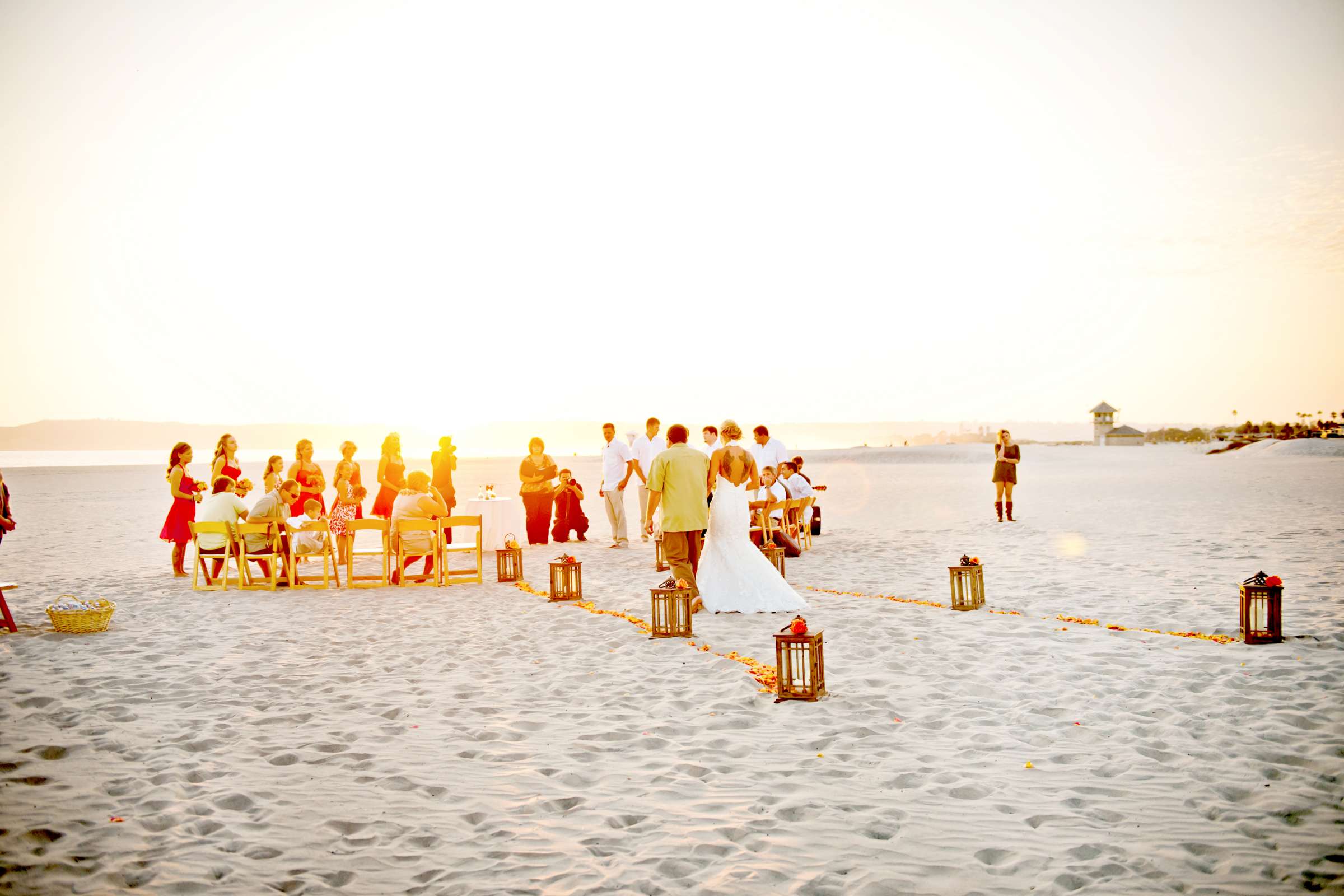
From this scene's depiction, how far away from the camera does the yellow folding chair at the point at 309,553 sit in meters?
10.6

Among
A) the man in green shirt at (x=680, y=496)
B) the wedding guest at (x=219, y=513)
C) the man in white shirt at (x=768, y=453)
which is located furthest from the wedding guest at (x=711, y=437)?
the wedding guest at (x=219, y=513)

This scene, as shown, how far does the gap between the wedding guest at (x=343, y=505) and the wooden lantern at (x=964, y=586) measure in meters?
7.61

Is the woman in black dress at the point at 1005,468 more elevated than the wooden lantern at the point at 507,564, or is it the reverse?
the woman in black dress at the point at 1005,468

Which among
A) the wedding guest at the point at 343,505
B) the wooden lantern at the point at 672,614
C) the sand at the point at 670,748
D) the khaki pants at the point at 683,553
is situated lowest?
the sand at the point at 670,748

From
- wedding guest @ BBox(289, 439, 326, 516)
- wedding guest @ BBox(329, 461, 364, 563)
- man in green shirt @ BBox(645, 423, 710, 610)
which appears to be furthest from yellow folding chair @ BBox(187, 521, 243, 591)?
man in green shirt @ BBox(645, 423, 710, 610)

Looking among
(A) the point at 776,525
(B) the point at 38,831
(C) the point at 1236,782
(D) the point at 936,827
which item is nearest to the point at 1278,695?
(C) the point at 1236,782

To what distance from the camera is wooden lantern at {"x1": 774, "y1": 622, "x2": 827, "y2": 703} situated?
5602 mm

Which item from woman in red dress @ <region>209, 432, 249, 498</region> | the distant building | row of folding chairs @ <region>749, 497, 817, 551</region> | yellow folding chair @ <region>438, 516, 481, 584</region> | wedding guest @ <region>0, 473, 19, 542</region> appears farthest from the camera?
the distant building

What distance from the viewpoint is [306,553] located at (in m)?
10.9

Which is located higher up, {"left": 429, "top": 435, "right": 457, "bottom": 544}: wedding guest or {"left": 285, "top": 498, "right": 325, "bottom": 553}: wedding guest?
{"left": 429, "top": 435, "right": 457, "bottom": 544}: wedding guest

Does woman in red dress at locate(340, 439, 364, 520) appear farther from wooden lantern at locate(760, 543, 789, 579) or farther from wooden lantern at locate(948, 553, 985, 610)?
wooden lantern at locate(948, 553, 985, 610)

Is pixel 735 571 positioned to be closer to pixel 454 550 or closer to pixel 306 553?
pixel 454 550

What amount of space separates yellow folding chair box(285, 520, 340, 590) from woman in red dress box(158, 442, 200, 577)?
4.70 feet

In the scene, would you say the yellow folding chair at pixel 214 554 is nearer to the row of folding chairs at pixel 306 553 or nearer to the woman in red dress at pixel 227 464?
the row of folding chairs at pixel 306 553
